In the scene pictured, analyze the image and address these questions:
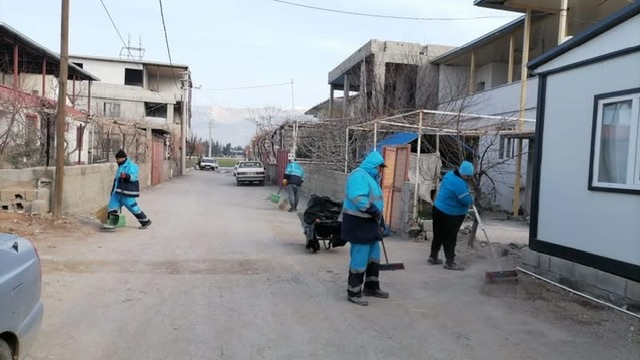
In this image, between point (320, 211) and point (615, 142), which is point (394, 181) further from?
point (615, 142)

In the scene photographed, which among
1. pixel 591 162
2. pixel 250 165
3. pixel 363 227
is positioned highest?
pixel 591 162

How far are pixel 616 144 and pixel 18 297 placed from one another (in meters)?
6.32

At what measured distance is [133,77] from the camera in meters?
56.6

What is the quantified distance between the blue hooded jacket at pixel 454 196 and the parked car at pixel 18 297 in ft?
20.4

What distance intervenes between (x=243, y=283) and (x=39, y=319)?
353 centimetres

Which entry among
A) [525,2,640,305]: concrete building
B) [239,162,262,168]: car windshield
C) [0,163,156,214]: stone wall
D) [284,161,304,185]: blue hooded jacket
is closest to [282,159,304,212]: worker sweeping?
[284,161,304,185]: blue hooded jacket

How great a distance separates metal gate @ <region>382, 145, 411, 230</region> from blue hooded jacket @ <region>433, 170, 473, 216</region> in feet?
10.2

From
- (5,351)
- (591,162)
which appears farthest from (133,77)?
(5,351)

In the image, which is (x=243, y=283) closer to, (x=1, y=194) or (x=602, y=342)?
(x=602, y=342)

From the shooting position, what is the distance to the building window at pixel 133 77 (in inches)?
2217

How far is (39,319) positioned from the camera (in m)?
4.14

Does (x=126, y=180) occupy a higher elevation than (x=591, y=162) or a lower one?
lower

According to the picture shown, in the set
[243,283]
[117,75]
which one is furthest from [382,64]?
[117,75]

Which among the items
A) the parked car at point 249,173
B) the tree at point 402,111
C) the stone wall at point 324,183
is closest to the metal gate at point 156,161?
the parked car at point 249,173
